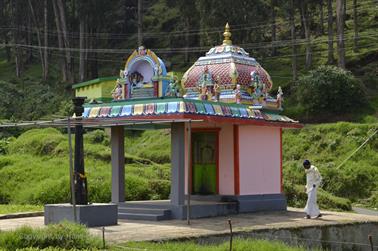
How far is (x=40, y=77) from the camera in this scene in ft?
174

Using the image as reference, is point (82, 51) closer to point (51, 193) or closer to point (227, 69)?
point (51, 193)

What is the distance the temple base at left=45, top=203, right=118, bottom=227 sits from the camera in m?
13.7

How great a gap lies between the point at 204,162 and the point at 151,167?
5.85 metres

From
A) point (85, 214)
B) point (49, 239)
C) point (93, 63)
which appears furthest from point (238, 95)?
point (93, 63)

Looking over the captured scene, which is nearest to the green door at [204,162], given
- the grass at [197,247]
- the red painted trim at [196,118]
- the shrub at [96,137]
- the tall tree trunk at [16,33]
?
the red painted trim at [196,118]

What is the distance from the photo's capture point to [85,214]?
45.1 feet

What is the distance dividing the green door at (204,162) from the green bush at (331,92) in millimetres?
13645

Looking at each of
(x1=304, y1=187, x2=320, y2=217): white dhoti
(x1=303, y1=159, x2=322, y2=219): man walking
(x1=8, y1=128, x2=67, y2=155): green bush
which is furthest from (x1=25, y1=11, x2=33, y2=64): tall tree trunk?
(x1=304, y1=187, x2=320, y2=217): white dhoti

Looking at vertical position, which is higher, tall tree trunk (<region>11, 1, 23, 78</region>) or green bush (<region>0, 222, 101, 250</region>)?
tall tree trunk (<region>11, 1, 23, 78</region>)

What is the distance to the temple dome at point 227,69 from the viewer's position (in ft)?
61.2

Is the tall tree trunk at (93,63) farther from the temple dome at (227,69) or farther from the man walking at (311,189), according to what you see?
the man walking at (311,189)

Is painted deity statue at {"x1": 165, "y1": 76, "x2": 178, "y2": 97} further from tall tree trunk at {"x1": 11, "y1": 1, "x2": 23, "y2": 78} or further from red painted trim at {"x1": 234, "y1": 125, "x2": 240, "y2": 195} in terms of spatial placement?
tall tree trunk at {"x1": 11, "y1": 1, "x2": 23, "y2": 78}

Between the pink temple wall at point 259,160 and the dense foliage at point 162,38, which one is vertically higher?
the dense foliage at point 162,38

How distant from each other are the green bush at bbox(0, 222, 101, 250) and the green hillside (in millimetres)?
9821
